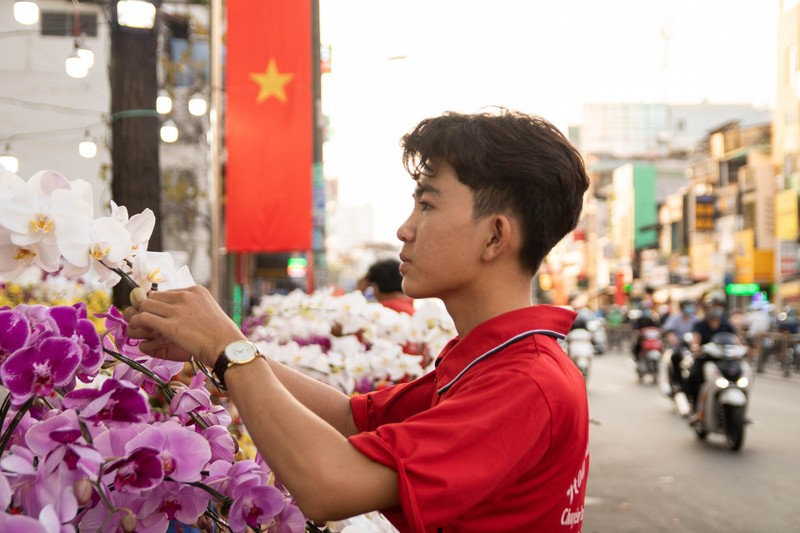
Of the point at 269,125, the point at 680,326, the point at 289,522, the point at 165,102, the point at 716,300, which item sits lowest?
the point at 680,326

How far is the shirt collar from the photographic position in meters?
1.77

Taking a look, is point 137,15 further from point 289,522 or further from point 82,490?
point 82,490

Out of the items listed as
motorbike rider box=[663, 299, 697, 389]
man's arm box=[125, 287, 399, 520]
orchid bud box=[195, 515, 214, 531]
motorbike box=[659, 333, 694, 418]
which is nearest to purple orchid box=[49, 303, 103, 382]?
man's arm box=[125, 287, 399, 520]

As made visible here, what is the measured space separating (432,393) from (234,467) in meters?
0.72

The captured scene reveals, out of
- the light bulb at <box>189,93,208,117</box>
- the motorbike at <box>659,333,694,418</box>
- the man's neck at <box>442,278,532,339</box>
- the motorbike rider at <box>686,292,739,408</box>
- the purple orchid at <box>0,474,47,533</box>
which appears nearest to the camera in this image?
the purple orchid at <box>0,474,47,533</box>

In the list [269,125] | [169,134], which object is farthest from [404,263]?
[169,134]

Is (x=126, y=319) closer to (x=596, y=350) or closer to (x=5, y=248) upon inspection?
(x=5, y=248)

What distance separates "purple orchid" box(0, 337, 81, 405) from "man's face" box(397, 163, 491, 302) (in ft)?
2.50

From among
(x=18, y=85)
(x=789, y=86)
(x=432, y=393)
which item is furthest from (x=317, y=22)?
(x=789, y=86)

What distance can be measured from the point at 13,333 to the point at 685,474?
8267 mm

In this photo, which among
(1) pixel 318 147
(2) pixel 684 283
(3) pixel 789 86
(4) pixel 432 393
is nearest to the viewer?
(4) pixel 432 393

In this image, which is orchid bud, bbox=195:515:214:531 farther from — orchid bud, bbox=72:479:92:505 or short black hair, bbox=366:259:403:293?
short black hair, bbox=366:259:403:293

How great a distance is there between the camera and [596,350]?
29.5 meters

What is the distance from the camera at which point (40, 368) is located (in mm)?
1242
